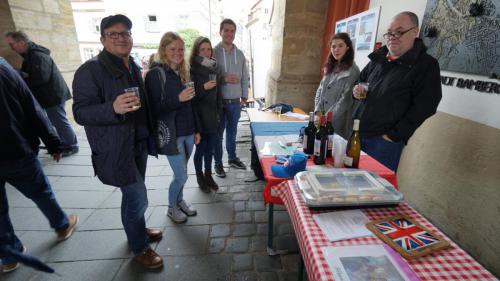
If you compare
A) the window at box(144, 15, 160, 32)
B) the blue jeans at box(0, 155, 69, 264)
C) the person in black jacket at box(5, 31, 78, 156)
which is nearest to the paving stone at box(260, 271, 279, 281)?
the blue jeans at box(0, 155, 69, 264)

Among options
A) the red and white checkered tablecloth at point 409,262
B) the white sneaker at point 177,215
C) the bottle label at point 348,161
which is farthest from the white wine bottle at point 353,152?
the white sneaker at point 177,215

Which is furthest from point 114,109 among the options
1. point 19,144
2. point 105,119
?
point 19,144

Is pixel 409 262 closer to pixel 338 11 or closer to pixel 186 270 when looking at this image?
pixel 186 270

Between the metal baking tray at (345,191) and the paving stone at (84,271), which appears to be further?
the paving stone at (84,271)

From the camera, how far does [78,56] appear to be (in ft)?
18.4

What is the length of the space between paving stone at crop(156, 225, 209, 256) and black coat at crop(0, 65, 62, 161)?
1.20 meters

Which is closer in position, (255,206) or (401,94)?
(401,94)

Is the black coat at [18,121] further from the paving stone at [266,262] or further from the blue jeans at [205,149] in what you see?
the paving stone at [266,262]

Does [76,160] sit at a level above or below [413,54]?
below

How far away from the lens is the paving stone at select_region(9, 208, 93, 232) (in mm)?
2386

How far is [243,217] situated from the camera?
2.55m

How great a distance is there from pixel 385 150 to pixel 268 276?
4.57 ft

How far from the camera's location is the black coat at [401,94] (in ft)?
5.91

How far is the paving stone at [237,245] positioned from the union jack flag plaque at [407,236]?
1.33m
